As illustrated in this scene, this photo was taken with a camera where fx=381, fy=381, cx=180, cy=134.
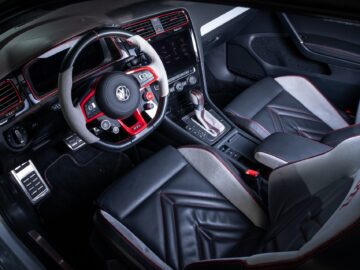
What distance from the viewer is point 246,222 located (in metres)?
1.28

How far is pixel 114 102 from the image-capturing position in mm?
1227

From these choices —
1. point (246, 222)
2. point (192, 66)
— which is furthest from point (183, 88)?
point (246, 222)

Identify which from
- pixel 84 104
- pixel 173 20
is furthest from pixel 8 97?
pixel 173 20

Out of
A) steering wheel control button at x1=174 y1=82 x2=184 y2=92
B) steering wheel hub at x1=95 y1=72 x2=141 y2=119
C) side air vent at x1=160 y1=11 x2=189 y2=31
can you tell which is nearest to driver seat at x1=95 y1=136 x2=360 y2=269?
steering wheel hub at x1=95 y1=72 x2=141 y2=119

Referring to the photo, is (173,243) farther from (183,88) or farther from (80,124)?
(183,88)

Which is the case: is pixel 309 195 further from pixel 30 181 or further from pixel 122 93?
pixel 30 181

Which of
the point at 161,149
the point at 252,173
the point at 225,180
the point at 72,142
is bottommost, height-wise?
the point at 252,173

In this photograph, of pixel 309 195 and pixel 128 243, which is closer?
Answer: pixel 309 195

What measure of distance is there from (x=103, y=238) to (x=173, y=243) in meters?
0.22

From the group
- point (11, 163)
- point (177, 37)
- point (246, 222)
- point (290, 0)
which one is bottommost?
point (246, 222)

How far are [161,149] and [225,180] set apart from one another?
29cm

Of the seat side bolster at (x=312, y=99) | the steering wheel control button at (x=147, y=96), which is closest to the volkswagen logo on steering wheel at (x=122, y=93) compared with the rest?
the steering wheel control button at (x=147, y=96)

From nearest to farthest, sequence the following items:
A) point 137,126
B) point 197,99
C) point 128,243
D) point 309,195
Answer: point 309,195, point 128,243, point 137,126, point 197,99

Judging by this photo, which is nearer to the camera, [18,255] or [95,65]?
[18,255]
